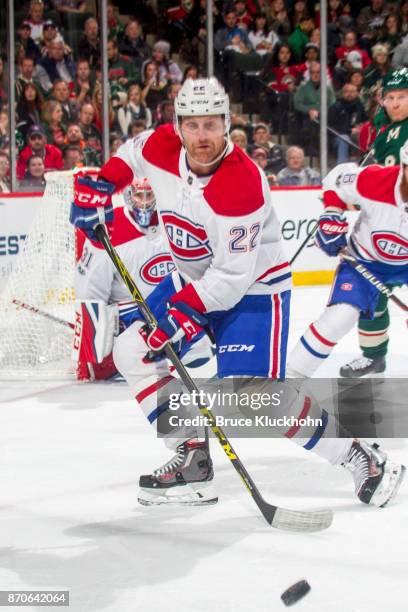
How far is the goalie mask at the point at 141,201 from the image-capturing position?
12.6ft

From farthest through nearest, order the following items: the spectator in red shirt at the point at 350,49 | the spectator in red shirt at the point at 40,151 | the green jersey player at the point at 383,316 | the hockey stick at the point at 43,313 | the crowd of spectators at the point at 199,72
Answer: the spectator in red shirt at the point at 350,49 → the crowd of spectators at the point at 199,72 → the spectator in red shirt at the point at 40,151 → the hockey stick at the point at 43,313 → the green jersey player at the point at 383,316

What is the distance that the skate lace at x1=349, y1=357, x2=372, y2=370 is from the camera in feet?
14.1

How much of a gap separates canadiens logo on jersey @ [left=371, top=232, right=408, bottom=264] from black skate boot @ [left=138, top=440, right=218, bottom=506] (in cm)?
127

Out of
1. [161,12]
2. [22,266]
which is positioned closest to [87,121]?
[161,12]

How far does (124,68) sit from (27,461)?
4521 mm

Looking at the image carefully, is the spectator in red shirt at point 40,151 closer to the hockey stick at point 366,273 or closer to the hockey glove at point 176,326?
the hockey stick at point 366,273

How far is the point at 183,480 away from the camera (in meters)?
2.72

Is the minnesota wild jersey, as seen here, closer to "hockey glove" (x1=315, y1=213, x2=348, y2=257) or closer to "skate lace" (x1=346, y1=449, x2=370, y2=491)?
"hockey glove" (x1=315, y1=213, x2=348, y2=257)

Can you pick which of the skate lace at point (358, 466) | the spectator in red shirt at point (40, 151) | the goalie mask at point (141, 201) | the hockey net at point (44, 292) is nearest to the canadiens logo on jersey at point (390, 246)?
the goalie mask at point (141, 201)

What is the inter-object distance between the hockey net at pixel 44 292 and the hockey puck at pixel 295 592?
262cm

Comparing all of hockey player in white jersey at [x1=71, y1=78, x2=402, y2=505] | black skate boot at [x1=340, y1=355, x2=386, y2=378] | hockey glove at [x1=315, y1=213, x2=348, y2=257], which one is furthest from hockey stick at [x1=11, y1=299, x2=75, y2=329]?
hockey player in white jersey at [x1=71, y1=78, x2=402, y2=505]

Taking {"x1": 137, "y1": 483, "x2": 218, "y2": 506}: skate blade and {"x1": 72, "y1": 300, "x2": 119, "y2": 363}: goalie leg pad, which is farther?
{"x1": 72, "y1": 300, "x2": 119, "y2": 363}: goalie leg pad

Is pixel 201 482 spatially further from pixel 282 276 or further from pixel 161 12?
pixel 161 12

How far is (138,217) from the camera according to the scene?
396cm
